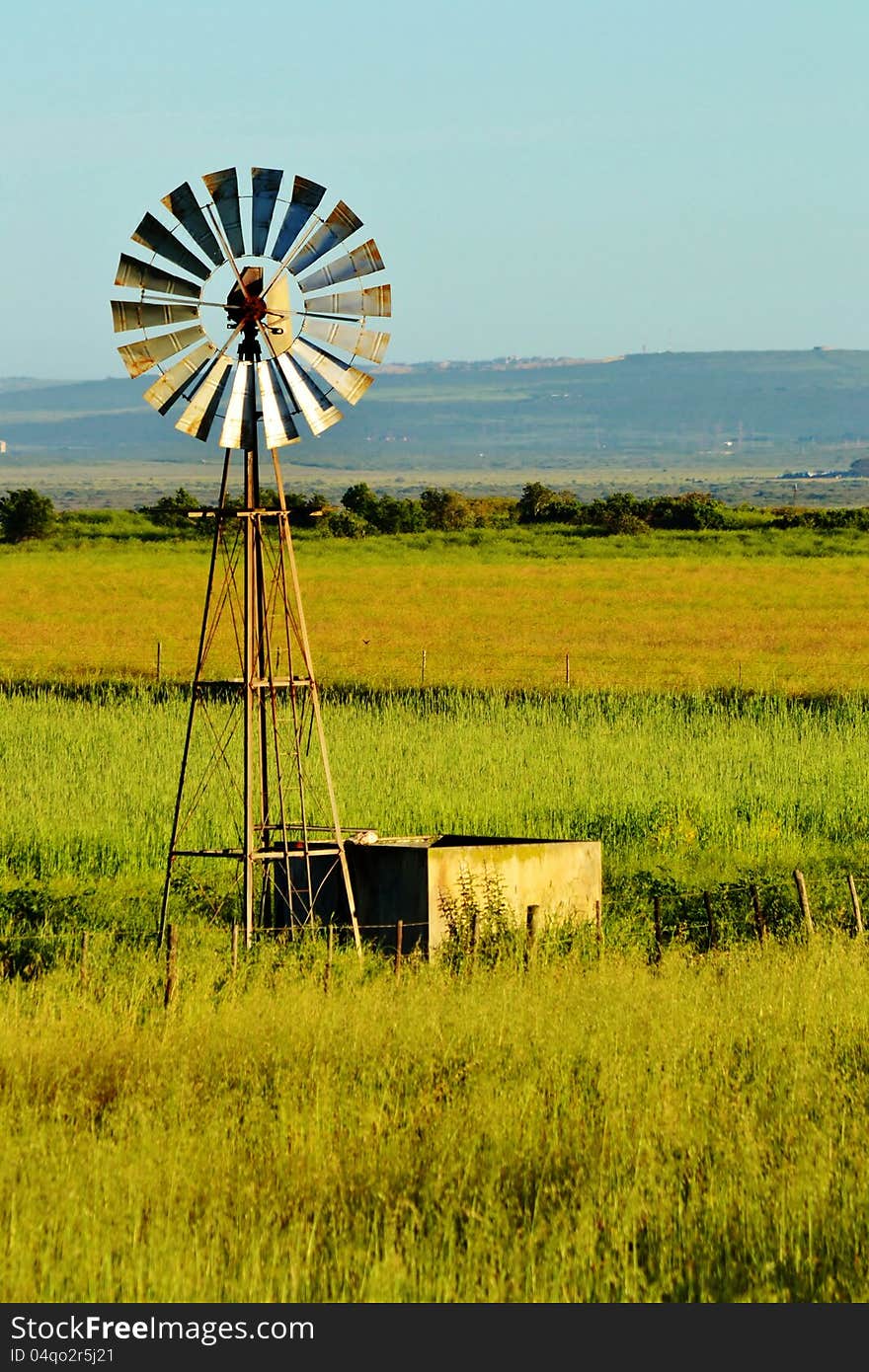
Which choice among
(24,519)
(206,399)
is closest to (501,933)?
(206,399)

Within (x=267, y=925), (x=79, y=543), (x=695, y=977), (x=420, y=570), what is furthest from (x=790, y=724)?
(x=79, y=543)

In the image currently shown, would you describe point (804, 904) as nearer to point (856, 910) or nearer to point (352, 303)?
point (856, 910)

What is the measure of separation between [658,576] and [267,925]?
46237 millimetres

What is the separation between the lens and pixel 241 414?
1980 centimetres

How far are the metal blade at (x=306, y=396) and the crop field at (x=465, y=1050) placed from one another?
217 inches

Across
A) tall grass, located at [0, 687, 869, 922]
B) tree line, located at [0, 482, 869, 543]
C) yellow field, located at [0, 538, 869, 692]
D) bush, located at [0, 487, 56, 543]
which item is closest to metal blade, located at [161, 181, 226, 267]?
tall grass, located at [0, 687, 869, 922]

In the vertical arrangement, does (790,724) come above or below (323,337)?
below

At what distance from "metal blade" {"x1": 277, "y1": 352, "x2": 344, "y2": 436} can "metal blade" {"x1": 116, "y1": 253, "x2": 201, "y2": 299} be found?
3.98 feet

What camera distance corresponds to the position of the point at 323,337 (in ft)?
66.3

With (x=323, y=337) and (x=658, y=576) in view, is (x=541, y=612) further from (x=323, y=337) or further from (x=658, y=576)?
(x=323, y=337)

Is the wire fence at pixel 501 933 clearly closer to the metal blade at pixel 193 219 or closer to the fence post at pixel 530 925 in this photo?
the fence post at pixel 530 925

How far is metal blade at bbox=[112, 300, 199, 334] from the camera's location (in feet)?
64.8

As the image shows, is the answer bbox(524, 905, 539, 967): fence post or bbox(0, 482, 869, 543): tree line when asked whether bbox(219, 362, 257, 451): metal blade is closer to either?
bbox(524, 905, 539, 967): fence post

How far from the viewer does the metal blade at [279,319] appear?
19.8 metres
